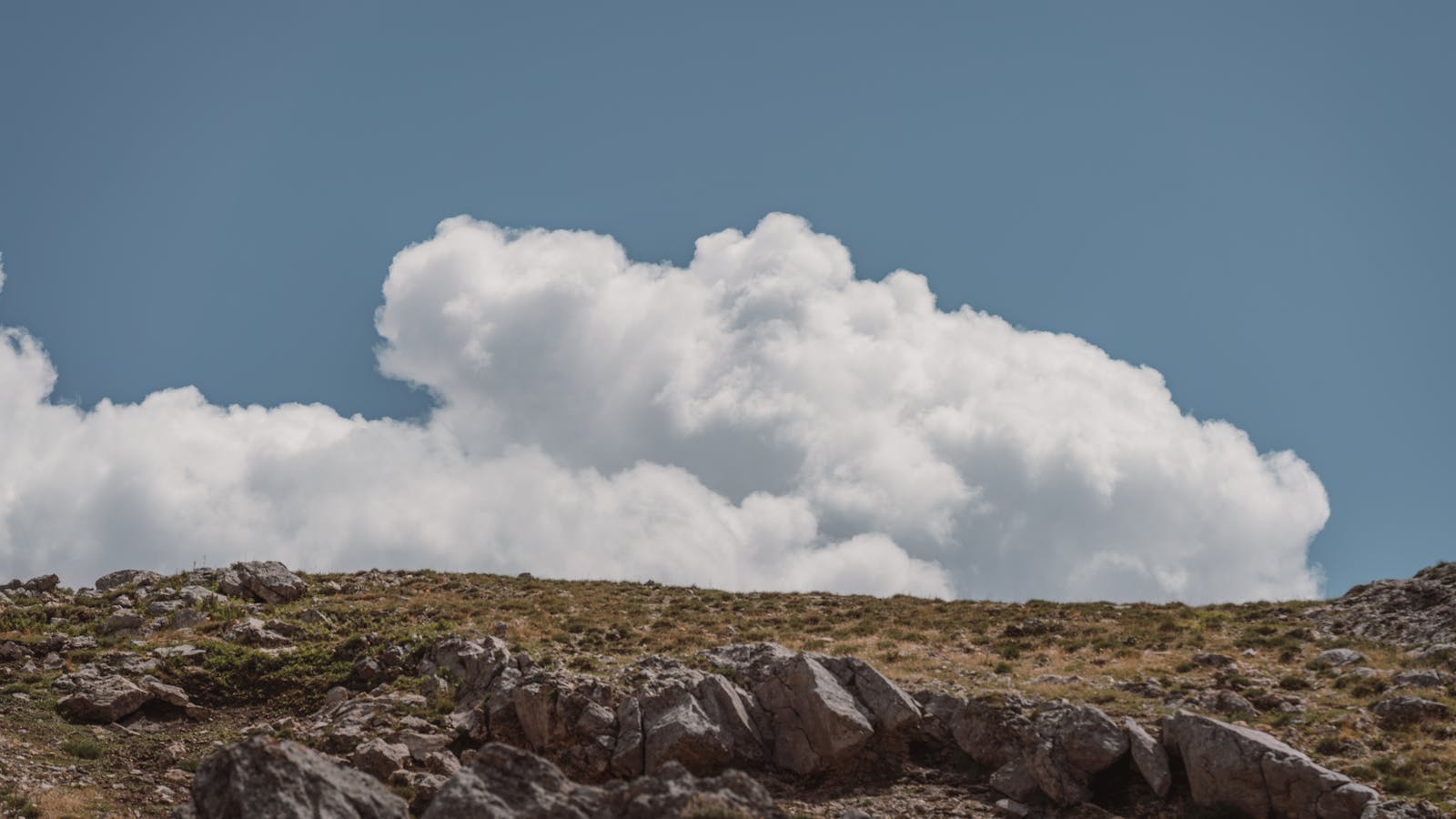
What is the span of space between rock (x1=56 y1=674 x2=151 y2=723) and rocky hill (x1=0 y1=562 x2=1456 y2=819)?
8 cm

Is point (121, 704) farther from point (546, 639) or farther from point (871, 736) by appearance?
point (871, 736)

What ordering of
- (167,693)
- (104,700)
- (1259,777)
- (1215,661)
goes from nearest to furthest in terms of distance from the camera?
(1259,777), (104,700), (167,693), (1215,661)

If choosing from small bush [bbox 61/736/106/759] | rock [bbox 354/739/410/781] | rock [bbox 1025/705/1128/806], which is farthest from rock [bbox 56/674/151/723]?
rock [bbox 1025/705/1128/806]

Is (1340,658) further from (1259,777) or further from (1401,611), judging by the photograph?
(1259,777)

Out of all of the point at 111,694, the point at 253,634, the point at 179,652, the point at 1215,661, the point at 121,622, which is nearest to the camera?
the point at 111,694

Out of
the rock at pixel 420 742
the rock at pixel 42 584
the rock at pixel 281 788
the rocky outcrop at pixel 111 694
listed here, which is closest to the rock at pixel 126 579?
the rock at pixel 42 584

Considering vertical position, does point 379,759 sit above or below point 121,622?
below

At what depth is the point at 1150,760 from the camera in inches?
1080

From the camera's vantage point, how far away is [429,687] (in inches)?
1309

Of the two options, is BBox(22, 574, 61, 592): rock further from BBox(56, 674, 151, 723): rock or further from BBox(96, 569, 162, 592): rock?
BBox(56, 674, 151, 723): rock

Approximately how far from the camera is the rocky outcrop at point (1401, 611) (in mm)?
43031

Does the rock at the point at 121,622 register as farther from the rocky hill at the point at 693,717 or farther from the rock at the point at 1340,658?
the rock at the point at 1340,658

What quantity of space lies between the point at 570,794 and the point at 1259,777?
61.4 feet

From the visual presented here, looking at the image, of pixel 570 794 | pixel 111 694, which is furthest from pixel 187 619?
pixel 570 794
